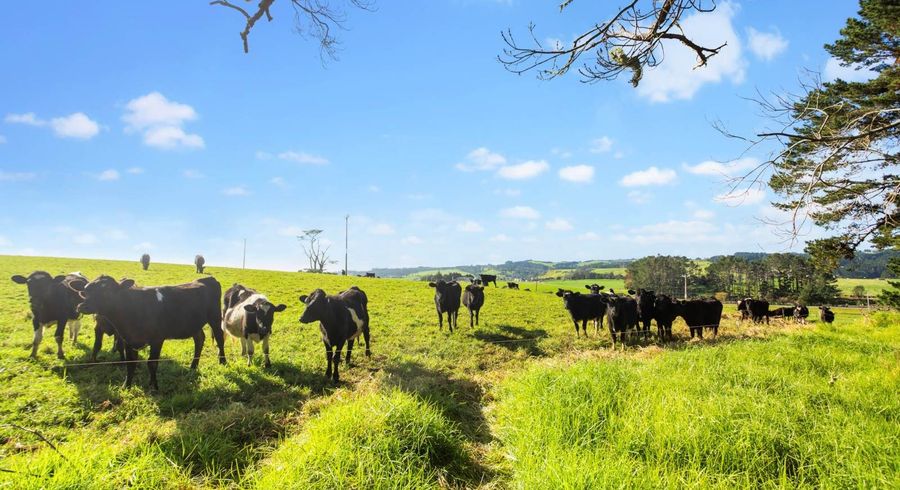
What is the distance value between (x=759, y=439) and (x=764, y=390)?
233 cm

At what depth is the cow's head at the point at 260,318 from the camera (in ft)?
30.5

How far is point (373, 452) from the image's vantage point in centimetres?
434

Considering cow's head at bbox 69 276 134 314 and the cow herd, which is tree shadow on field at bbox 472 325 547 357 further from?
cow's head at bbox 69 276 134 314

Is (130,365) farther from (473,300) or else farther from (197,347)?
(473,300)

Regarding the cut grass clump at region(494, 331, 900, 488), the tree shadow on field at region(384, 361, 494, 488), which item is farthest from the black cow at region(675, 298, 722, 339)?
the tree shadow on field at region(384, 361, 494, 488)

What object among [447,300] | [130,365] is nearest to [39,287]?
[130,365]

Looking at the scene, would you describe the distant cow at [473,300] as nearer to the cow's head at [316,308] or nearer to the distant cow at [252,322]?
the cow's head at [316,308]

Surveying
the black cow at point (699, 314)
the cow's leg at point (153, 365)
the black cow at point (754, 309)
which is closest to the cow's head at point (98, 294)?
the cow's leg at point (153, 365)

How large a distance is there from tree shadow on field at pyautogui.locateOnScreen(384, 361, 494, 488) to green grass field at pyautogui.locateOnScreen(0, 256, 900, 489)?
0.04 meters

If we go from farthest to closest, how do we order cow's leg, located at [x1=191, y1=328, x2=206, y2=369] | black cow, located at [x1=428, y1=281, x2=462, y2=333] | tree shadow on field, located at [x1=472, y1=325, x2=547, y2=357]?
black cow, located at [x1=428, y1=281, x2=462, y2=333] < tree shadow on field, located at [x1=472, y1=325, x2=547, y2=357] < cow's leg, located at [x1=191, y1=328, x2=206, y2=369]

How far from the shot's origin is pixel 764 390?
601cm

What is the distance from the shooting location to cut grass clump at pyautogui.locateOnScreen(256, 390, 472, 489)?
3.90 m

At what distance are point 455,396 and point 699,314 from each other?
12857 millimetres

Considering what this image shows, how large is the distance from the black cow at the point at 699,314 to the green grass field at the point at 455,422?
5.14 metres
